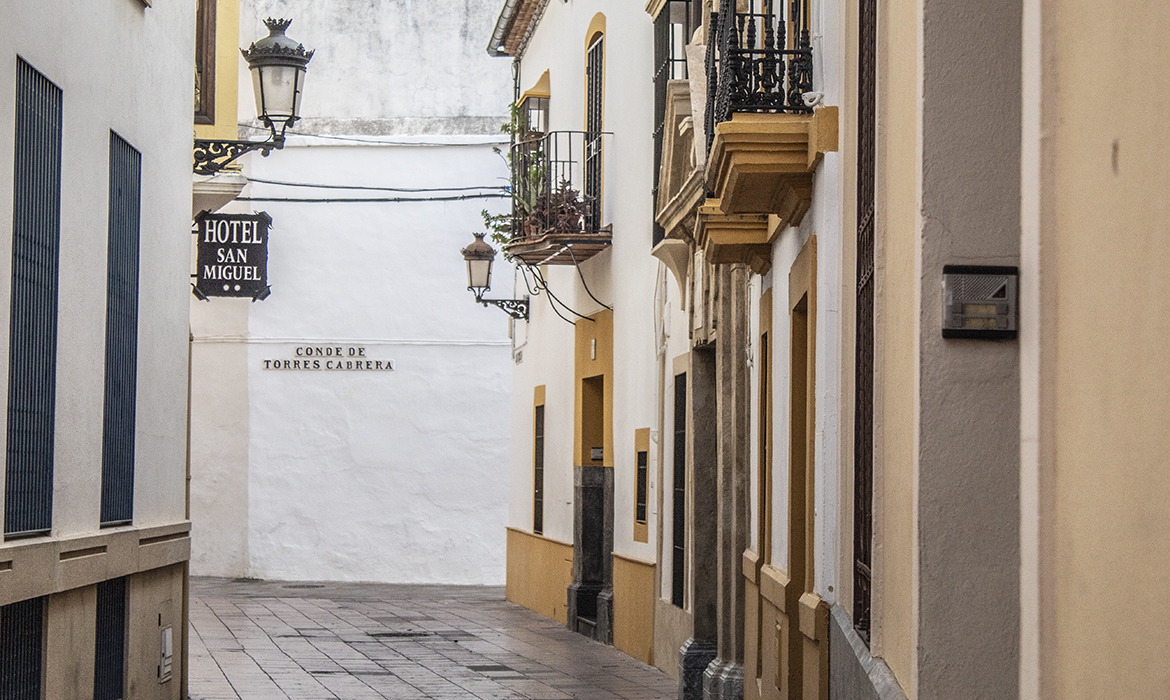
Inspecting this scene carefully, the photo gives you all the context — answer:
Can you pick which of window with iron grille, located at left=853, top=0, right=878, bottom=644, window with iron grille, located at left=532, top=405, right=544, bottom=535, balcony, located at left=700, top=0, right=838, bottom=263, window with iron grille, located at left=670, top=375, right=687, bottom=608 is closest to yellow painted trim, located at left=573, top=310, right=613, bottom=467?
window with iron grille, located at left=532, top=405, right=544, bottom=535

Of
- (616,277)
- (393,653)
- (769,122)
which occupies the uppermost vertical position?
(769,122)

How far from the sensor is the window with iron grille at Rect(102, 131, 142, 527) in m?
9.36

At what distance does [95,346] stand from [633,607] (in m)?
7.35

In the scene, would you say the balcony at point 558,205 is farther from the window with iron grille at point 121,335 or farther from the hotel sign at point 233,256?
the window with iron grille at point 121,335

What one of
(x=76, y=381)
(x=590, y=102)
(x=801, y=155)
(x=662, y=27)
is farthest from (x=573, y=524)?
(x=801, y=155)

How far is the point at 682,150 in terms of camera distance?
462 inches

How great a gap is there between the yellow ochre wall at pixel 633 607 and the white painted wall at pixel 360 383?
9481 mm

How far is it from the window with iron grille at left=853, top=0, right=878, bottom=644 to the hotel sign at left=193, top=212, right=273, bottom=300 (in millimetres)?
14963

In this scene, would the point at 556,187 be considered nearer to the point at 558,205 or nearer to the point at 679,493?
the point at 558,205

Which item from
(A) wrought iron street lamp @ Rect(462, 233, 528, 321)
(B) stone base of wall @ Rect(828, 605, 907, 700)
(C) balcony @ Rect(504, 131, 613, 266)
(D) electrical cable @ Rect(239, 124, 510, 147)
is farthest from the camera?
A: (D) electrical cable @ Rect(239, 124, 510, 147)

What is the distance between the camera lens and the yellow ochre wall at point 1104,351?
2.54m

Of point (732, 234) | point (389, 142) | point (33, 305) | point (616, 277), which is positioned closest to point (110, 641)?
point (33, 305)

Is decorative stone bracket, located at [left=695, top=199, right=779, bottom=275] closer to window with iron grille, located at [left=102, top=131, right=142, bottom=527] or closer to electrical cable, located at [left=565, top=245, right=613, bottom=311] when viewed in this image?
window with iron grille, located at [left=102, top=131, right=142, bottom=527]

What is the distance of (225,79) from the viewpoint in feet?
44.9
